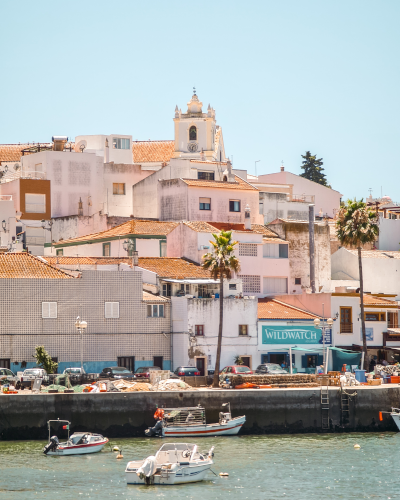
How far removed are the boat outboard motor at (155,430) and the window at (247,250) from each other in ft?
91.9

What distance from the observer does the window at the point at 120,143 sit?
110m

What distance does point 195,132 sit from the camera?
118375mm

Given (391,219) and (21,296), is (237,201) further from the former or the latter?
(21,296)

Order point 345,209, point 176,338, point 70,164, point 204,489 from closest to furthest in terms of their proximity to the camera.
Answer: point 204,489 < point 176,338 < point 345,209 < point 70,164

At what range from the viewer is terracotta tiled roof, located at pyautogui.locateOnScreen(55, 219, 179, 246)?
84.6 m

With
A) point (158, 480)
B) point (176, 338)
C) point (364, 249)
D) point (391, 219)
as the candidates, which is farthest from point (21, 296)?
point (391, 219)

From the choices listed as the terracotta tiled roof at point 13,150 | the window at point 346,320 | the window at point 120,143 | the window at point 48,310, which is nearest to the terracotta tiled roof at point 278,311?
the window at point 346,320

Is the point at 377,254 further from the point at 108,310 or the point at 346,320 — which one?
the point at 108,310

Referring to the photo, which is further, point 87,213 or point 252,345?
point 87,213

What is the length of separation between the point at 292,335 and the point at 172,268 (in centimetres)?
986

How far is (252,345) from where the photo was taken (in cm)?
7444

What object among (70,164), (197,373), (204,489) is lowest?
(204,489)

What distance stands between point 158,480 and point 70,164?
5635cm

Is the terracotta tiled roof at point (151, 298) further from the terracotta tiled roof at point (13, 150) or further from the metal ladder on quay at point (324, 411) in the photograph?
the terracotta tiled roof at point (13, 150)
